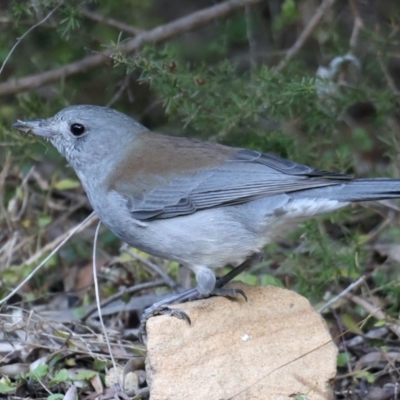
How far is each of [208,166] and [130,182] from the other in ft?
1.52

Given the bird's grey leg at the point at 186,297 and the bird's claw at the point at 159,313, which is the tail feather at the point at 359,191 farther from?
the bird's claw at the point at 159,313

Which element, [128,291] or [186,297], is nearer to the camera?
[186,297]

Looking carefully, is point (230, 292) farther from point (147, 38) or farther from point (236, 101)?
point (147, 38)

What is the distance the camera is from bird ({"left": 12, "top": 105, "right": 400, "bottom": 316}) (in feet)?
14.8

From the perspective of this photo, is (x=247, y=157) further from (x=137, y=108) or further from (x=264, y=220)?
(x=137, y=108)

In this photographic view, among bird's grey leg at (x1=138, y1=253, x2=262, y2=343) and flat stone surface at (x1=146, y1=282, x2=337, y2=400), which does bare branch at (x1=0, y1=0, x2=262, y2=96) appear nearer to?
bird's grey leg at (x1=138, y1=253, x2=262, y2=343)

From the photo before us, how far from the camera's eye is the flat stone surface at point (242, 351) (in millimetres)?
4133

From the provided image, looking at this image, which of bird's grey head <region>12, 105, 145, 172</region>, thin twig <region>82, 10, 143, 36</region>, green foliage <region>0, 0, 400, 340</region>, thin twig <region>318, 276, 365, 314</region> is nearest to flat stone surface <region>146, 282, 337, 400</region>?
thin twig <region>318, 276, 365, 314</region>

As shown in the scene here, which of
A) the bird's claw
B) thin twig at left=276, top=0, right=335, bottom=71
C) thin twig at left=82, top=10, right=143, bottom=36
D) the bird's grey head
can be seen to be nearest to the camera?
the bird's claw

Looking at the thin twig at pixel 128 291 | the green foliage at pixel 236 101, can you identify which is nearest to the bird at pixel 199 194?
the green foliage at pixel 236 101

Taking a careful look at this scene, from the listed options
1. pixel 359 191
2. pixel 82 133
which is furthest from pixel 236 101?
pixel 359 191

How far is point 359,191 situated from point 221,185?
30.7 inches

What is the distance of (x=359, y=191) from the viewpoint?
4.33m

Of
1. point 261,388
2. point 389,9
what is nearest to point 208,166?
point 261,388
